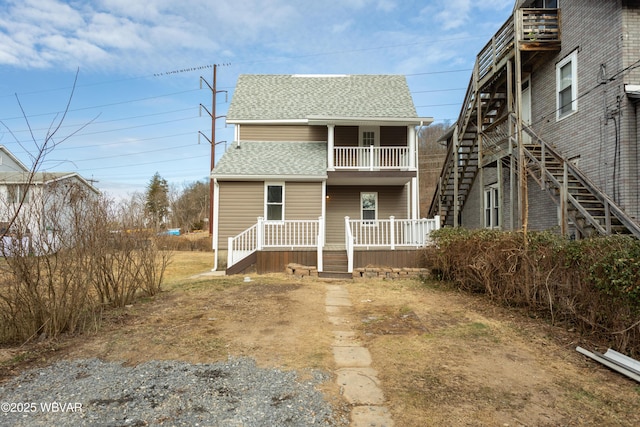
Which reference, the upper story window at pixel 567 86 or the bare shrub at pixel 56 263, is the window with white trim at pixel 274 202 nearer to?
the bare shrub at pixel 56 263

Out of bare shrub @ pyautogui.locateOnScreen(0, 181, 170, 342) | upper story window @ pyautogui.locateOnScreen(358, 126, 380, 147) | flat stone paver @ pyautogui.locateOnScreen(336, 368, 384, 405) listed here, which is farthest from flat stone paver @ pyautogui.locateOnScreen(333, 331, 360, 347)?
upper story window @ pyautogui.locateOnScreen(358, 126, 380, 147)

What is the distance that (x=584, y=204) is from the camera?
315 inches

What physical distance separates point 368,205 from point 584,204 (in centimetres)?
715

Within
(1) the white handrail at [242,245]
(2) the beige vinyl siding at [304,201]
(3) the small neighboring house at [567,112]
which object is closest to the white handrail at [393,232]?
(2) the beige vinyl siding at [304,201]

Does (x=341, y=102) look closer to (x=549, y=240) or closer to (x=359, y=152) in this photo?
(x=359, y=152)

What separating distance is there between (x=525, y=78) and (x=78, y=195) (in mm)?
12814

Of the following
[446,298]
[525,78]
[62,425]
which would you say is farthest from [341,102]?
[62,425]

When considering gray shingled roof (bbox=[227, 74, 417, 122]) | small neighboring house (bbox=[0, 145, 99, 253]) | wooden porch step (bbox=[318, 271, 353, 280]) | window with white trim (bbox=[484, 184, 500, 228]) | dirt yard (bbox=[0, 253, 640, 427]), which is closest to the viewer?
dirt yard (bbox=[0, 253, 640, 427])

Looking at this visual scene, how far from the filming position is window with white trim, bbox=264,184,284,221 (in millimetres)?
12508

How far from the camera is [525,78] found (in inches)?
440

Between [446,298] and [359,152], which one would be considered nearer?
[446,298]

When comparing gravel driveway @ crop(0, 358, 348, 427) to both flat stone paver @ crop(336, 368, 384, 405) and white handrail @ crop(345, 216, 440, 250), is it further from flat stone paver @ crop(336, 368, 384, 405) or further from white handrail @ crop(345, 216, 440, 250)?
white handrail @ crop(345, 216, 440, 250)

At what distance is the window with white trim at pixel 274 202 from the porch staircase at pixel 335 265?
297 centimetres

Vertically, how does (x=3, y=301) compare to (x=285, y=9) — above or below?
below
